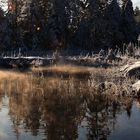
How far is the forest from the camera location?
57.4 m

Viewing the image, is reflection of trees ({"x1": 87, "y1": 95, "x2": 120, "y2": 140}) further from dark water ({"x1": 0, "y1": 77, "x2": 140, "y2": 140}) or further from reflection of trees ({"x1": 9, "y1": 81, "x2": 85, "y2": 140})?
reflection of trees ({"x1": 9, "y1": 81, "x2": 85, "y2": 140})

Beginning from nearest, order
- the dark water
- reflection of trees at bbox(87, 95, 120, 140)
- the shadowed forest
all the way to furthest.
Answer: the dark water < reflection of trees at bbox(87, 95, 120, 140) < the shadowed forest

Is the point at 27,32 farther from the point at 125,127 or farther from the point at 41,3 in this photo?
the point at 125,127

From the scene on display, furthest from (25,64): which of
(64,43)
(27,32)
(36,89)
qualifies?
(64,43)

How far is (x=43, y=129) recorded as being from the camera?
16.0m

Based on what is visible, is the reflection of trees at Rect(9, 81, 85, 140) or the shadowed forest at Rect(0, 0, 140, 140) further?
the shadowed forest at Rect(0, 0, 140, 140)

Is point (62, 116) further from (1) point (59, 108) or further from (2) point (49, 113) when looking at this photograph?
(1) point (59, 108)

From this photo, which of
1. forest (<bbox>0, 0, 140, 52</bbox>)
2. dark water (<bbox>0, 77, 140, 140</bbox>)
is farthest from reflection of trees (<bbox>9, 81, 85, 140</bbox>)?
forest (<bbox>0, 0, 140, 52</bbox>)

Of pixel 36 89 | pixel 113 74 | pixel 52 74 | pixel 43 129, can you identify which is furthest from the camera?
pixel 52 74

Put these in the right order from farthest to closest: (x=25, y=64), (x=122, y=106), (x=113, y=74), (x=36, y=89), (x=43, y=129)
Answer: (x=25, y=64), (x=113, y=74), (x=36, y=89), (x=122, y=106), (x=43, y=129)

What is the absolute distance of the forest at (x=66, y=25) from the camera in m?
57.4

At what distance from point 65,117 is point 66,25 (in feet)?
149

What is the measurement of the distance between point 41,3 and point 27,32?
5.55 meters

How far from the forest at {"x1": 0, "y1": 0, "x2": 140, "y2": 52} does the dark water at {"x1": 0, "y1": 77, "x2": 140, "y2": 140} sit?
34311 millimetres
